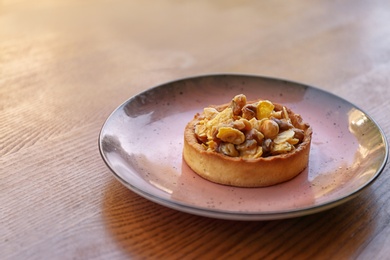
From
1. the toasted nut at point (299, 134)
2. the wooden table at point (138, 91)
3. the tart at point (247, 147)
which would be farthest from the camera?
the toasted nut at point (299, 134)

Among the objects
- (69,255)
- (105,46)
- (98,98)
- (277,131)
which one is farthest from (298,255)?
(105,46)

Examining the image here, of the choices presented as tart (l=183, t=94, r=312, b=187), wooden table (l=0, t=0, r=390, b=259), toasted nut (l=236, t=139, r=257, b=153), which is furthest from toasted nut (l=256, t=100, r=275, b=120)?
wooden table (l=0, t=0, r=390, b=259)

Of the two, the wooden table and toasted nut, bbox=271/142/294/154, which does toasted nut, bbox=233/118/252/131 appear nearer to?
toasted nut, bbox=271/142/294/154

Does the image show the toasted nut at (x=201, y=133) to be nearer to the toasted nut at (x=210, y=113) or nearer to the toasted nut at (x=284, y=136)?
the toasted nut at (x=210, y=113)

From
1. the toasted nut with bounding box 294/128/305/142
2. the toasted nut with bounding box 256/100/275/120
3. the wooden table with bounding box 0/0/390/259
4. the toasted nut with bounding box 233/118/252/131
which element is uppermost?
the toasted nut with bounding box 256/100/275/120

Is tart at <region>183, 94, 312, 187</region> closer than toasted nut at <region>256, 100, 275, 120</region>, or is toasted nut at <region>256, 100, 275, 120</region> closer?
tart at <region>183, 94, 312, 187</region>

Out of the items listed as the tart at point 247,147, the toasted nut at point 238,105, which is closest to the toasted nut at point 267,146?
the tart at point 247,147

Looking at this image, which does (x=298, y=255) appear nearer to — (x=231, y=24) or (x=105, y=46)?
(x=105, y=46)

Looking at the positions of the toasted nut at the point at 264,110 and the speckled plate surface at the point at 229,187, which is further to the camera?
the toasted nut at the point at 264,110

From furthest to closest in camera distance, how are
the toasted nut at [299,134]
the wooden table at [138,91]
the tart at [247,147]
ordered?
the toasted nut at [299,134] → the tart at [247,147] → the wooden table at [138,91]
